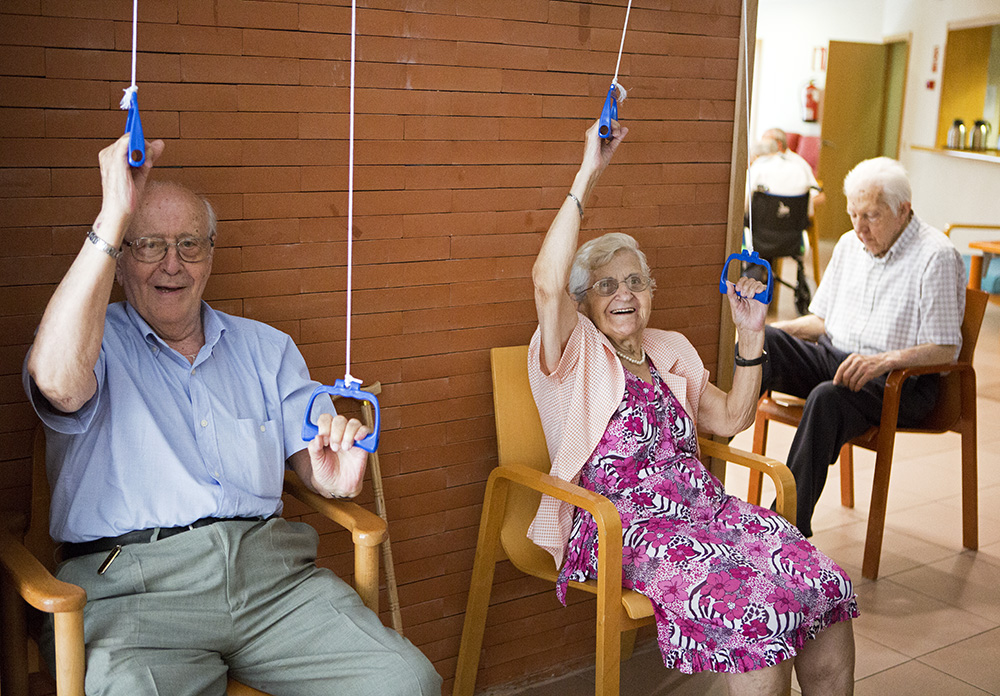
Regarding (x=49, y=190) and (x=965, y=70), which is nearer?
(x=49, y=190)

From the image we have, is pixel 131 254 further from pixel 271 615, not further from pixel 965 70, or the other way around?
pixel 965 70

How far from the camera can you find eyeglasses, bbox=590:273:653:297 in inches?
98.0

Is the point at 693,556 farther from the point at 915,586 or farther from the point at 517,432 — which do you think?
the point at 915,586

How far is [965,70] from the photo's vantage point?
9.53 metres

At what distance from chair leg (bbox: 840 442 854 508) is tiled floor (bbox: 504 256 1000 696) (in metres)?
0.04

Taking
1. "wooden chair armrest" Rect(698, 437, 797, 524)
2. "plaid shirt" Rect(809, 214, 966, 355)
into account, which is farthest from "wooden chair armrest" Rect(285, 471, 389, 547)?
"plaid shirt" Rect(809, 214, 966, 355)

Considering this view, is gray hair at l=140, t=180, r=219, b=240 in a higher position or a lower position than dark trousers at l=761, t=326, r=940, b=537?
higher

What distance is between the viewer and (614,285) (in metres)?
2.49

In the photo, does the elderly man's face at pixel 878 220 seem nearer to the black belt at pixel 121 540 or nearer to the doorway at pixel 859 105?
the black belt at pixel 121 540

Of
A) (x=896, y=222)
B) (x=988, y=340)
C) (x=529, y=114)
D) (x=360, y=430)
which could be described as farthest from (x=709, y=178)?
(x=988, y=340)

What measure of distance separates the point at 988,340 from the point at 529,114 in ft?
19.9

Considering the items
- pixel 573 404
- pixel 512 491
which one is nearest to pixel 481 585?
pixel 512 491

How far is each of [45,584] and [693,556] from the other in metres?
1.30

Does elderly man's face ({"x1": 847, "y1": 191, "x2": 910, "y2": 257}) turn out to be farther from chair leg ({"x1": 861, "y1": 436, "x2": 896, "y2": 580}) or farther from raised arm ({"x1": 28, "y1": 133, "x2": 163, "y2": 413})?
raised arm ({"x1": 28, "y1": 133, "x2": 163, "y2": 413})
